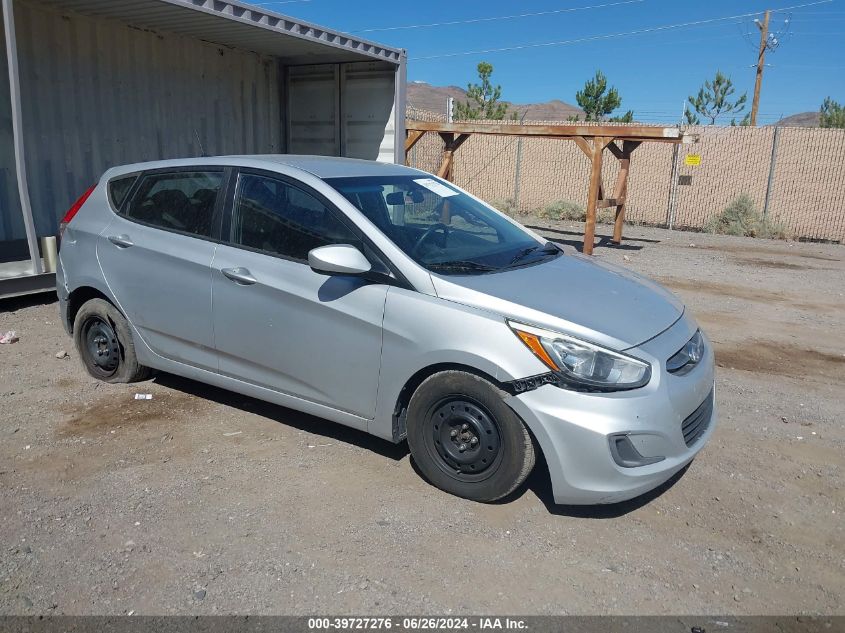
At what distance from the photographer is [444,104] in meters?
127

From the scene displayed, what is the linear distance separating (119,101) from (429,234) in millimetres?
7975

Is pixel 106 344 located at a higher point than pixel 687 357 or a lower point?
lower

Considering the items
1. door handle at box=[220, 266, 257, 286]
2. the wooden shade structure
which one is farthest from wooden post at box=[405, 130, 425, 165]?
door handle at box=[220, 266, 257, 286]

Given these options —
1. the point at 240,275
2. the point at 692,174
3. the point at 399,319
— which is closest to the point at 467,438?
the point at 399,319

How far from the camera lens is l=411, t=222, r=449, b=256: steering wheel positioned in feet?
13.3

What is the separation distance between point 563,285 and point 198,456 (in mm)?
2379

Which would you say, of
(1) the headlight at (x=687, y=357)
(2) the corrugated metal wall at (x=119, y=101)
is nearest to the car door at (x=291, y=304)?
(1) the headlight at (x=687, y=357)

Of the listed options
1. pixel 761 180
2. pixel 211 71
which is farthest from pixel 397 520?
pixel 761 180

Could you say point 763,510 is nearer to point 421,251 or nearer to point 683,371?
point 683,371

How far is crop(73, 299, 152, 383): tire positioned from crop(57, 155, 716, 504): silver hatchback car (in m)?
0.02

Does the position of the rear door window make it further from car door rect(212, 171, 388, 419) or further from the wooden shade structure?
the wooden shade structure

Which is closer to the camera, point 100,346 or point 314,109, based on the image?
point 100,346

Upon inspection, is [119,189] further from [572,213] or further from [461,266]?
[572,213]

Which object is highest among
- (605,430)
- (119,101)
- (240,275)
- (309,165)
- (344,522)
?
(119,101)
